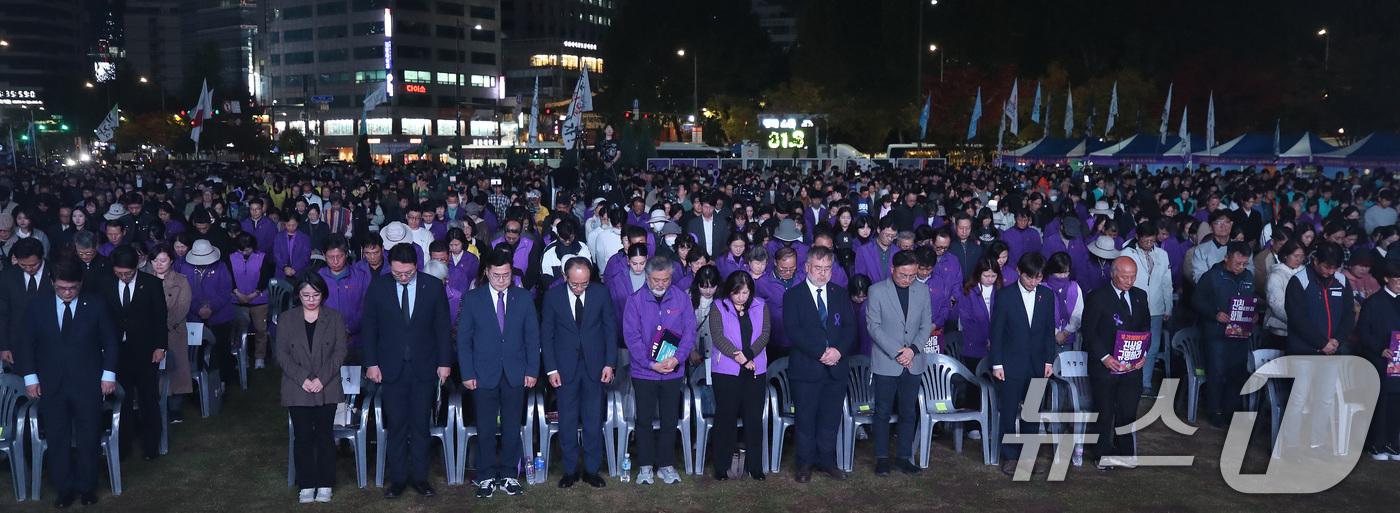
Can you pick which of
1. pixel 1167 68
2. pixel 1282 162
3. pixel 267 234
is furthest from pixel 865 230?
pixel 1167 68

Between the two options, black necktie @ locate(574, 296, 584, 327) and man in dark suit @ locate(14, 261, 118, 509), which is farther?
black necktie @ locate(574, 296, 584, 327)

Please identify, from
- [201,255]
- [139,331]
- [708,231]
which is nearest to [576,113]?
[708,231]

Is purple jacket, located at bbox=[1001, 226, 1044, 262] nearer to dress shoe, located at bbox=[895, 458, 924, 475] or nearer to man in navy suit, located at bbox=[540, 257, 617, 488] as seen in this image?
dress shoe, located at bbox=[895, 458, 924, 475]

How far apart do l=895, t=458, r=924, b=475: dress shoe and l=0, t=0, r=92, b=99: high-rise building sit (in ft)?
497

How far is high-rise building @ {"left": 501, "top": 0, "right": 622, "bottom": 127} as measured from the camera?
110 metres

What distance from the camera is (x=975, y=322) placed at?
7.61m

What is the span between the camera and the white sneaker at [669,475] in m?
6.81

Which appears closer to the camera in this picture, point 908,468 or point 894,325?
point 894,325

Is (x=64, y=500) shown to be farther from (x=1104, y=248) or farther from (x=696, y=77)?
(x=696, y=77)

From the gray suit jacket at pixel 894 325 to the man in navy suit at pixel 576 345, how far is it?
67.0 inches

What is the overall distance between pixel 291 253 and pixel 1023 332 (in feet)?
24.3

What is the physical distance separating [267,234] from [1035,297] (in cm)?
874

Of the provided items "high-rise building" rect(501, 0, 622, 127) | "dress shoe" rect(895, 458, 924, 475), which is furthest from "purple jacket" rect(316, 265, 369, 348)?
"high-rise building" rect(501, 0, 622, 127)

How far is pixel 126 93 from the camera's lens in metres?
86.0
